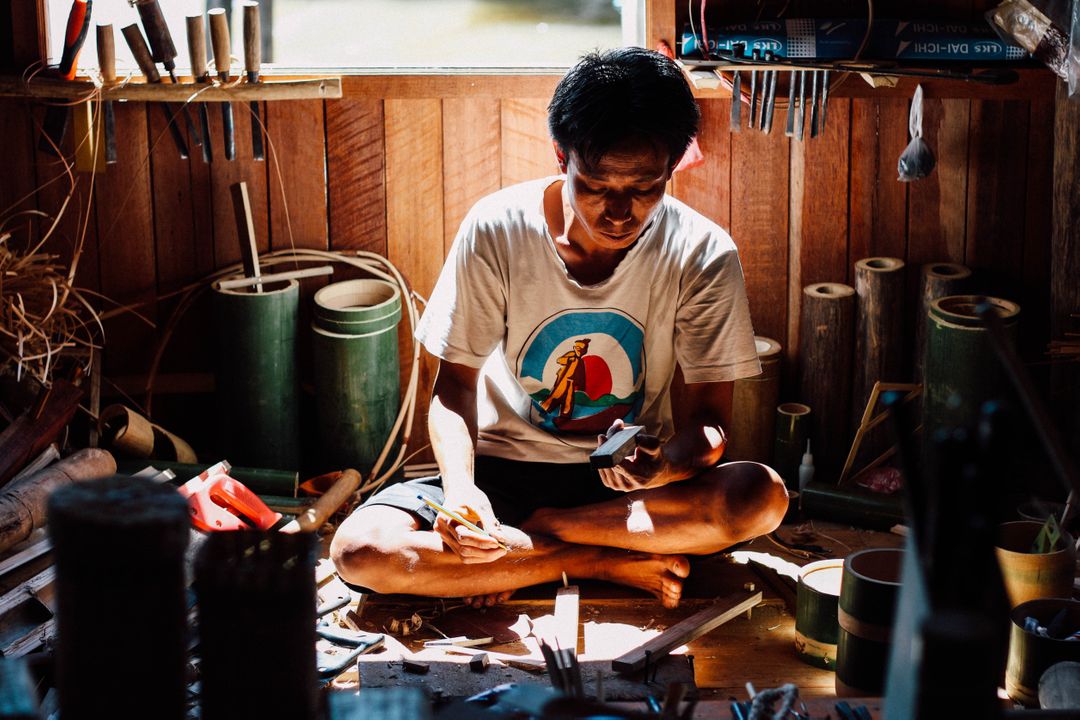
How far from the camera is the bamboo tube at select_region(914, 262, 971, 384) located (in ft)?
15.0

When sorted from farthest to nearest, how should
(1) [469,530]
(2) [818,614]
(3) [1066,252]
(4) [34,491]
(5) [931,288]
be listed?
(5) [931,288], (3) [1066,252], (4) [34,491], (1) [469,530], (2) [818,614]

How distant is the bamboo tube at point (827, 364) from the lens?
184 inches

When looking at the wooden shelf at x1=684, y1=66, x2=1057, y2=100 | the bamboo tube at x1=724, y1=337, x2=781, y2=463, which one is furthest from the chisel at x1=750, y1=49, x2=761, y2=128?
the bamboo tube at x1=724, y1=337, x2=781, y2=463

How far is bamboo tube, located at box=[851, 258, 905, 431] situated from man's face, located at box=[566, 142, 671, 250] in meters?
1.61

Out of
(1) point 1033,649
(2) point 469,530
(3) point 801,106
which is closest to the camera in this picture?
(1) point 1033,649

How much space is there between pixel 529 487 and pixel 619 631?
0.52 meters

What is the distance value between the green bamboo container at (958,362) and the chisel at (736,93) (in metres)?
0.92

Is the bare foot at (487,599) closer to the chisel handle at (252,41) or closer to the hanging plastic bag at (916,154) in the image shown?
the chisel handle at (252,41)

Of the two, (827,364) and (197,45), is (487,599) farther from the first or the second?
(197,45)

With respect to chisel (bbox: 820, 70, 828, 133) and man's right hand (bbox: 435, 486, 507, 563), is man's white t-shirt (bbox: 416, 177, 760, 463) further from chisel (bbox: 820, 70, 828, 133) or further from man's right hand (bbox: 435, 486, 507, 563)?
chisel (bbox: 820, 70, 828, 133)

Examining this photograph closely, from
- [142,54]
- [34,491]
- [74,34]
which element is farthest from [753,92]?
[34,491]

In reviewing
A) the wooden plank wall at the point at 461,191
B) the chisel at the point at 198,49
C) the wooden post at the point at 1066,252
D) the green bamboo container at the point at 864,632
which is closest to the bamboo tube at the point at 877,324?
the wooden plank wall at the point at 461,191

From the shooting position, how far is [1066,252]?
4410 mm

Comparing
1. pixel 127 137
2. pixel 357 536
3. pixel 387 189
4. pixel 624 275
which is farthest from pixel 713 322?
pixel 127 137
